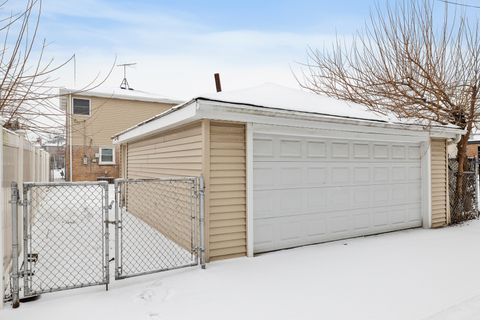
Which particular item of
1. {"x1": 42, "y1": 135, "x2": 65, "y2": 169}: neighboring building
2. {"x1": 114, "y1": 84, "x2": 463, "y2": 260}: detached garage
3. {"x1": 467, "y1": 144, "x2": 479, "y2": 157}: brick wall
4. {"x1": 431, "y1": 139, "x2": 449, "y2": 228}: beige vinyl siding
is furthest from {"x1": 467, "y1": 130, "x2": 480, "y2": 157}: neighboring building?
{"x1": 42, "y1": 135, "x2": 65, "y2": 169}: neighboring building

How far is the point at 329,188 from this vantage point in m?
6.66

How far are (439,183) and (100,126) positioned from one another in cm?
1812

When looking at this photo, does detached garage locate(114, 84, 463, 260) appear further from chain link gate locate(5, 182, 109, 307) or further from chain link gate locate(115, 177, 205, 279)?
chain link gate locate(5, 182, 109, 307)

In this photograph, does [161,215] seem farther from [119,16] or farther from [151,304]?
[119,16]

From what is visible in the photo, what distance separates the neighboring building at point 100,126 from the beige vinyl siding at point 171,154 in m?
10.8

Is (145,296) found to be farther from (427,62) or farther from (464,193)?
(427,62)

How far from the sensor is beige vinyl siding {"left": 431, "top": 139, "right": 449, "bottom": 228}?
826 cm

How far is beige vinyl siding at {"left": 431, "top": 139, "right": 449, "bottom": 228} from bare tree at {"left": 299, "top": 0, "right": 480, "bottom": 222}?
28.2 inches

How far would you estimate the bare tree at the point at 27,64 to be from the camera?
4.63 m

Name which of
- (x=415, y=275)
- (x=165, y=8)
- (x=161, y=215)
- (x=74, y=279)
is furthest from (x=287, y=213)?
(x=165, y=8)

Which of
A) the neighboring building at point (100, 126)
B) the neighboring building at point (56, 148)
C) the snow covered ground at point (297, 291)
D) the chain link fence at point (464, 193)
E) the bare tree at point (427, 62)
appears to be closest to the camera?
the snow covered ground at point (297, 291)

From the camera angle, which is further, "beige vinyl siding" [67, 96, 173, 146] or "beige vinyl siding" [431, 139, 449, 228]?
"beige vinyl siding" [67, 96, 173, 146]

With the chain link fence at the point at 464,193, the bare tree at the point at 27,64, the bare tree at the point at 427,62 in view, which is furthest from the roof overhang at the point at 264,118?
the bare tree at the point at 427,62

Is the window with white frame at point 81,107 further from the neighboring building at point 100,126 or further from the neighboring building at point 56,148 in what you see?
the neighboring building at point 56,148
